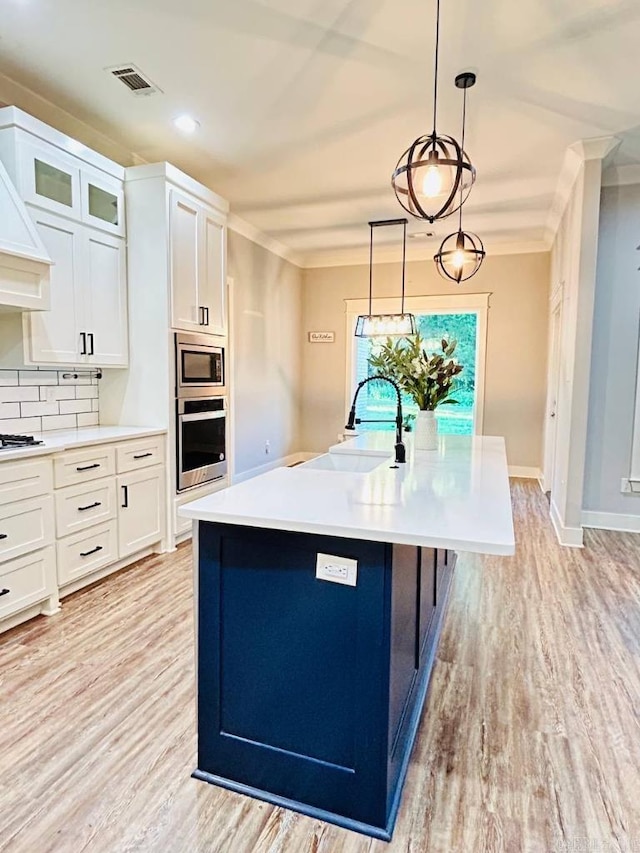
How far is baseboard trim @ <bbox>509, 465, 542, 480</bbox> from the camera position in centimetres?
643

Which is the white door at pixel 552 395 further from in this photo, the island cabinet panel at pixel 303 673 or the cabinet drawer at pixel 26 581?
the cabinet drawer at pixel 26 581

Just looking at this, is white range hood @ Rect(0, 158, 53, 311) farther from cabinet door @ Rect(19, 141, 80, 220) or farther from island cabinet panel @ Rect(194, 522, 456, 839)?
island cabinet panel @ Rect(194, 522, 456, 839)

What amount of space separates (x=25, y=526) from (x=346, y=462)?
169 cm

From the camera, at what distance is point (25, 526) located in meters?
2.58

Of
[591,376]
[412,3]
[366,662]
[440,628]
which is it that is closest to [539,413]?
[591,376]

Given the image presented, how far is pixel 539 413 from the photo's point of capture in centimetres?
641

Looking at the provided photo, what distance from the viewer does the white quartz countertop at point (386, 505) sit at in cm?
130

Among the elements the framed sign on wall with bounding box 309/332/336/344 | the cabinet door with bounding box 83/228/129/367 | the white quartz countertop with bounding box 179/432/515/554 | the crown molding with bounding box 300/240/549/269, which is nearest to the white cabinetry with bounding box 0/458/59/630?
the cabinet door with bounding box 83/228/129/367

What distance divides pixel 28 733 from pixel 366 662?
4.44ft

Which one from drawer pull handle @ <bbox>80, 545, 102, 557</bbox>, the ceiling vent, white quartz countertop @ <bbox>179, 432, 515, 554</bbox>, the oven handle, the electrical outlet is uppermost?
the ceiling vent

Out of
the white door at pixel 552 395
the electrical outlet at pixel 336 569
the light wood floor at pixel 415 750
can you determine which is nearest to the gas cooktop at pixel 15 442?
the light wood floor at pixel 415 750

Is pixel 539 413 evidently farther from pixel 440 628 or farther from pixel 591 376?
pixel 440 628

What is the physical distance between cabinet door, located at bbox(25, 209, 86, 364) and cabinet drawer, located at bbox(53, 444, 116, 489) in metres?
0.59

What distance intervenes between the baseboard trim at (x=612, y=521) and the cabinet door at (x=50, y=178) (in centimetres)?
465
